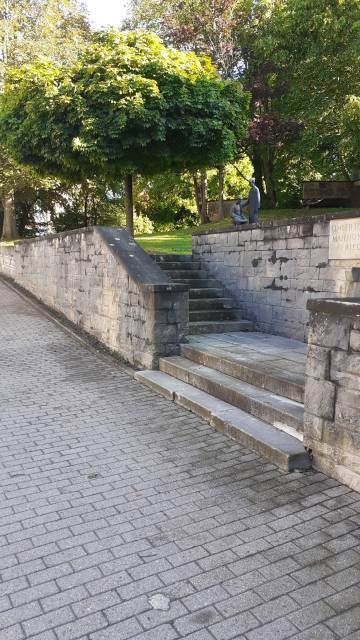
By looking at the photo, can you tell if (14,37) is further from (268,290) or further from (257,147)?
(268,290)

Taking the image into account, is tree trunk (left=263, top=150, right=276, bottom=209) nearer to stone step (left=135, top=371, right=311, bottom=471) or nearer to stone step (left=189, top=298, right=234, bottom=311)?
stone step (left=189, top=298, right=234, bottom=311)

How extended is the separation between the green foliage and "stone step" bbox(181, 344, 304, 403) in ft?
17.5

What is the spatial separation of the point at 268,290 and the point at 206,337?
1.33 m

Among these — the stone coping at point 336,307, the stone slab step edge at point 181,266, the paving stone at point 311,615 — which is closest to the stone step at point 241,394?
the stone coping at point 336,307

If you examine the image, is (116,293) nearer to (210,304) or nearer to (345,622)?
(210,304)

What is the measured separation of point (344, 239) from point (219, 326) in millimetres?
2536

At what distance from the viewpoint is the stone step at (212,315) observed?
823cm

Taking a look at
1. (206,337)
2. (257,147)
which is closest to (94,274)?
(206,337)

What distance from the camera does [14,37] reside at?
21891mm

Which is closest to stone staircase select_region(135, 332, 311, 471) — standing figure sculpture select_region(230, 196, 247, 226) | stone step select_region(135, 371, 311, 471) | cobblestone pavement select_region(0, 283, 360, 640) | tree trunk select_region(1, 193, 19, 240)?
stone step select_region(135, 371, 311, 471)

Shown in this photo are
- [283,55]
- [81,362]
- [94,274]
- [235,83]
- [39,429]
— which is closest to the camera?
[39,429]

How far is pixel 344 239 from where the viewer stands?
626 centimetres

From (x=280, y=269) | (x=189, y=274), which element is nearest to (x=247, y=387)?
(x=280, y=269)

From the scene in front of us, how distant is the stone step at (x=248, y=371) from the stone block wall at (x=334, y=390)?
0.75 m
